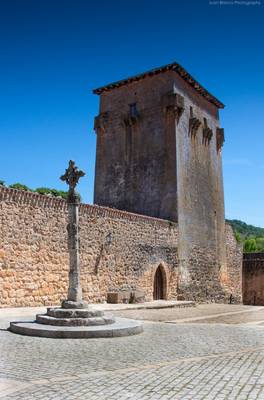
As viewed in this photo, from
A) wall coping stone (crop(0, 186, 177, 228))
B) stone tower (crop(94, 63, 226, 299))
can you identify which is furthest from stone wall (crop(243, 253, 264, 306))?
wall coping stone (crop(0, 186, 177, 228))

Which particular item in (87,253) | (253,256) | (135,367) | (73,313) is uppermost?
(253,256)

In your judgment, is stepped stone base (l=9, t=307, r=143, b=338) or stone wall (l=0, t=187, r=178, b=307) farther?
stone wall (l=0, t=187, r=178, b=307)

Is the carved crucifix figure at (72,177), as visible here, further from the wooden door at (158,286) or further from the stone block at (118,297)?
the wooden door at (158,286)

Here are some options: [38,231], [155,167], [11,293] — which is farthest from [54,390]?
[155,167]

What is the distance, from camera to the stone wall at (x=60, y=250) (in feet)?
42.3

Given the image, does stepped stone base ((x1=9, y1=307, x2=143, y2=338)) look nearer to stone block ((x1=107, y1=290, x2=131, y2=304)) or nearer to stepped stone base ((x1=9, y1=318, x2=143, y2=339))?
stepped stone base ((x1=9, y1=318, x2=143, y2=339))

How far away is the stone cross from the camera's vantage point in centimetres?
932

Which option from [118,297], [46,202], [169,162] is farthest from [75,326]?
[169,162]

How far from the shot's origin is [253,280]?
106 feet

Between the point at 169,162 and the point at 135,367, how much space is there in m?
17.6

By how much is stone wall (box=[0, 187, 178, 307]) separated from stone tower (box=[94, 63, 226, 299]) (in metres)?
2.96

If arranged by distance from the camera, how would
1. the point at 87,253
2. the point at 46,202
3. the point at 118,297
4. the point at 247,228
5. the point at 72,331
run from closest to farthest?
the point at 72,331 → the point at 46,202 → the point at 87,253 → the point at 118,297 → the point at 247,228

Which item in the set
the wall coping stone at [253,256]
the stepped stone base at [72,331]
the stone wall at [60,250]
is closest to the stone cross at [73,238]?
the stepped stone base at [72,331]

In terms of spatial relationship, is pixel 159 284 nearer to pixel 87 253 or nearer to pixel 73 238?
pixel 87 253
